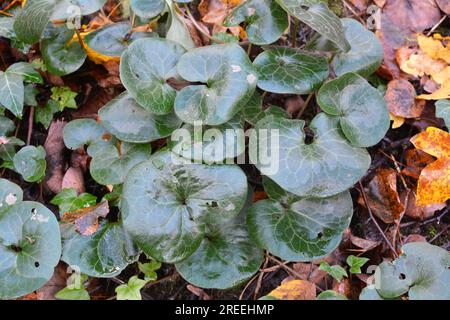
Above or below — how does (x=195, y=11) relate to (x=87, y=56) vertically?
above

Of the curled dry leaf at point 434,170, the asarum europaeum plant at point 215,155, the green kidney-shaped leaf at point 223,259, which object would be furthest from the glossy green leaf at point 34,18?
the curled dry leaf at point 434,170

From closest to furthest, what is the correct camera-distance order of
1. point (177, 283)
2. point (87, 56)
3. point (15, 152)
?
point (177, 283) → point (15, 152) → point (87, 56)

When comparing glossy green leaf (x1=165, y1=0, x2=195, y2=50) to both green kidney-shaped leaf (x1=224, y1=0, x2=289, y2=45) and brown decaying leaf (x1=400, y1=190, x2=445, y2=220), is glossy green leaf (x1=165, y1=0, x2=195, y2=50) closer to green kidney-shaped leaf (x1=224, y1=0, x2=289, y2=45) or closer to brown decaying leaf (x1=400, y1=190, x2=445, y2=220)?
green kidney-shaped leaf (x1=224, y1=0, x2=289, y2=45)

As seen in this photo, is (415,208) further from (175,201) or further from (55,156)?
(55,156)
